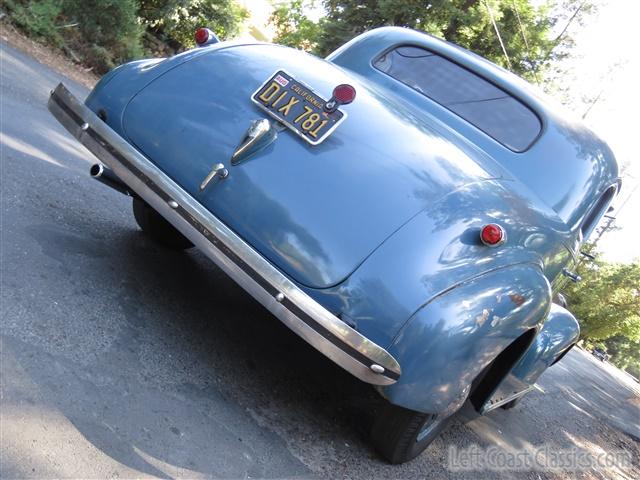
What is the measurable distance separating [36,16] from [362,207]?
10.8m

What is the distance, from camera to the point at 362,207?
261 cm

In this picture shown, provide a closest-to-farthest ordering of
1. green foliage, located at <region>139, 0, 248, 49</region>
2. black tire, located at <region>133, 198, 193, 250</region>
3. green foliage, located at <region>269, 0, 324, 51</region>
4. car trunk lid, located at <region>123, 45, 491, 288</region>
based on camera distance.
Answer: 1. car trunk lid, located at <region>123, 45, 491, 288</region>
2. black tire, located at <region>133, 198, 193, 250</region>
3. green foliage, located at <region>139, 0, 248, 49</region>
4. green foliage, located at <region>269, 0, 324, 51</region>

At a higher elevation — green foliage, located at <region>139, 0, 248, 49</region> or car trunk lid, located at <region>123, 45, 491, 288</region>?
car trunk lid, located at <region>123, 45, 491, 288</region>

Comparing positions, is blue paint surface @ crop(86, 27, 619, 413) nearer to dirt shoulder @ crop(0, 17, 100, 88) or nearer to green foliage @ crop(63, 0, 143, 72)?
dirt shoulder @ crop(0, 17, 100, 88)

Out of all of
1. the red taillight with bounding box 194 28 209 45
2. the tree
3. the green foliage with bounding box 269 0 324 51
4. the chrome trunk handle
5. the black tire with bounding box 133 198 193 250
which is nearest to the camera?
the chrome trunk handle

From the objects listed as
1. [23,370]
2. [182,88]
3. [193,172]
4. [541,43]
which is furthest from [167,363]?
[541,43]

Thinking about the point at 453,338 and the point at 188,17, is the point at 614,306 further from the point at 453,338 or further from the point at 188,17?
the point at 453,338

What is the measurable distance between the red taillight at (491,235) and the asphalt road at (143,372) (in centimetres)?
124

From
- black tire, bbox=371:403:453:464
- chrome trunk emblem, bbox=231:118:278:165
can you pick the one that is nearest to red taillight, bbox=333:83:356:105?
chrome trunk emblem, bbox=231:118:278:165

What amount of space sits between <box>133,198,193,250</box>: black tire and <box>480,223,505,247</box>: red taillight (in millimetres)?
2319

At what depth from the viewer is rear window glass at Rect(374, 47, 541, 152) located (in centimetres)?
375

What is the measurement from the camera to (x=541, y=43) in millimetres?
21297

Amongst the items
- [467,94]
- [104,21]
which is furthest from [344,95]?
[104,21]

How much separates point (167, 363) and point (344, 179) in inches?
47.8
